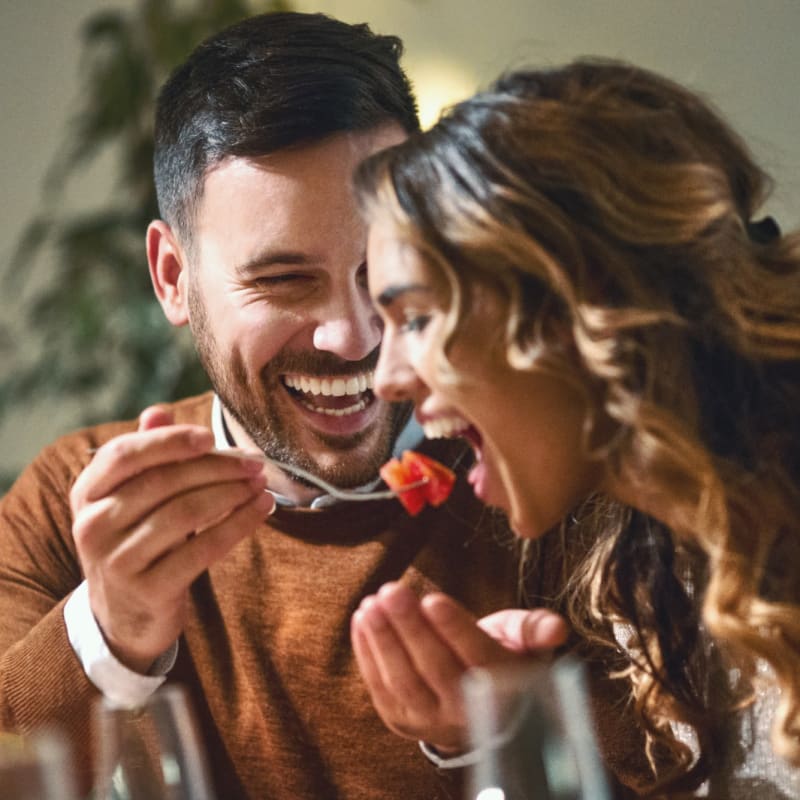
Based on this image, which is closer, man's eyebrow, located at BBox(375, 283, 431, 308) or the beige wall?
man's eyebrow, located at BBox(375, 283, 431, 308)

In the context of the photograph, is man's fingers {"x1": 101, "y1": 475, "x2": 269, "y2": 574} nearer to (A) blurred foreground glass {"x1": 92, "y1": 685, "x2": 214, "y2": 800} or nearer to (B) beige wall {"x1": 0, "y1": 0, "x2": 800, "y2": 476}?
(A) blurred foreground glass {"x1": 92, "y1": 685, "x2": 214, "y2": 800}

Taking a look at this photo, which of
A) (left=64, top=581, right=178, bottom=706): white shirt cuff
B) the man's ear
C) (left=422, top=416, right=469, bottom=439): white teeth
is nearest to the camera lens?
(left=422, top=416, right=469, bottom=439): white teeth

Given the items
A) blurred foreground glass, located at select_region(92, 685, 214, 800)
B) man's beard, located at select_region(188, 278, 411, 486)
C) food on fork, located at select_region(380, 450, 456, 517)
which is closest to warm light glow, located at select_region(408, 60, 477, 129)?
man's beard, located at select_region(188, 278, 411, 486)

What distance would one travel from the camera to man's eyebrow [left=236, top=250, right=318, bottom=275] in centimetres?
142

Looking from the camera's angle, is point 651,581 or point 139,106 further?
point 139,106

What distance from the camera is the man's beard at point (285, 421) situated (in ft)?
4.90

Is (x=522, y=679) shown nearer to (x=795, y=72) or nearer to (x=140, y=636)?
(x=140, y=636)

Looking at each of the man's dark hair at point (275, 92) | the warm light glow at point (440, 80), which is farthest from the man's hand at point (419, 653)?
the warm light glow at point (440, 80)

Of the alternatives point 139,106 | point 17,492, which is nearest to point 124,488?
point 17,492

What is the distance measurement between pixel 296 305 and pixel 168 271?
0.31m

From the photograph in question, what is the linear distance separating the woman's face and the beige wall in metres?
0.84

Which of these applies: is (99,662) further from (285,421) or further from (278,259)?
(278,259)

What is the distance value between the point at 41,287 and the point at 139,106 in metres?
0.62

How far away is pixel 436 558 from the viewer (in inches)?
60.0
